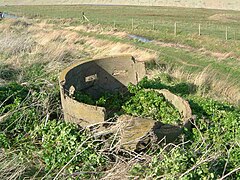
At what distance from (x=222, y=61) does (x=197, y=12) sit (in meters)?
29.2

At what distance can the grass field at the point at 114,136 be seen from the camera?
6961 mm

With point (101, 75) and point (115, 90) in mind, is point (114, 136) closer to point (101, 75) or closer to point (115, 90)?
point (101, 75)

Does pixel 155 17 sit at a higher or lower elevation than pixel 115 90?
lower

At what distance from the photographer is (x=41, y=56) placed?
17734mm

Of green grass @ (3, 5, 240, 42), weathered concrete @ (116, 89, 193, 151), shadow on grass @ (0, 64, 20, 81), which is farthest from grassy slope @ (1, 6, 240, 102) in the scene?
shadow on grass @ (0, 64, 20, 81)

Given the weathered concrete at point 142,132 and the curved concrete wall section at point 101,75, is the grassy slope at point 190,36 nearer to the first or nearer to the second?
the curved concrete wall section at point 101,75

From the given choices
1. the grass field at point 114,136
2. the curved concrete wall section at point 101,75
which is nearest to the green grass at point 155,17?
the grass field at point 114,136

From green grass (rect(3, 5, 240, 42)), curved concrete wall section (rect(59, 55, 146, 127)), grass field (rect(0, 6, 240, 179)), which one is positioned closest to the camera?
grass field (rect(0, 6, 240, 179))

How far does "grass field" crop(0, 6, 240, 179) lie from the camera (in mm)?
6961

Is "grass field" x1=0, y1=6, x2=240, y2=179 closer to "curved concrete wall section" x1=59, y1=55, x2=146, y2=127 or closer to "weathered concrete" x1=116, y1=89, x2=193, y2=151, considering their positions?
"weathered concrete" x1=116, y1=89, x2=193, y2=151

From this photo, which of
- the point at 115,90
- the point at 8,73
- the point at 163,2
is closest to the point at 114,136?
the point at 115,90

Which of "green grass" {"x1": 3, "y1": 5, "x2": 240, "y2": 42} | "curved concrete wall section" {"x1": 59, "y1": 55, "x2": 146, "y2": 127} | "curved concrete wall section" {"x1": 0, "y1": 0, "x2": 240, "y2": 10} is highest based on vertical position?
"curved concrete wall section" {"x1": 59, "y1": 55, "x2": 146, "y2": 127}

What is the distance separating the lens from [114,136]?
7754 mm

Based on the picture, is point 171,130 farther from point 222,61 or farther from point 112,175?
point 222,61
